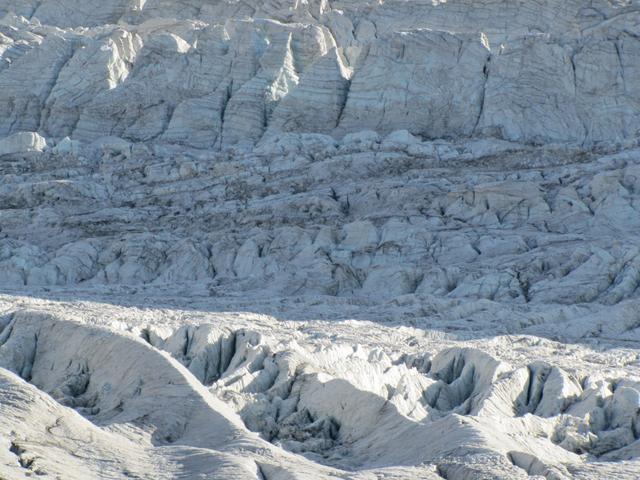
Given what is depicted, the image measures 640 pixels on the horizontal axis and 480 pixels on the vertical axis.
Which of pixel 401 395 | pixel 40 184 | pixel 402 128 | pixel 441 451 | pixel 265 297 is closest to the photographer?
pixel 441 451

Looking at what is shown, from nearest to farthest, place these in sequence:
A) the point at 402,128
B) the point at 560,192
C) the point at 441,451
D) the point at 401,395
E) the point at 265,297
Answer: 1. the point at 441,451
2. the point at 401,395
3. the point at 265,297
4. the point at 560,192
5. the point at 402,128

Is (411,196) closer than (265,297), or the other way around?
(265,297)

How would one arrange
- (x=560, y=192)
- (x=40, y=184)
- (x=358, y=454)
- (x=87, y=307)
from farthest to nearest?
1. (x=40, y=184)
2. (x=560, y=192)
3. (x=87, y=307)
4. (x=358, y=454)

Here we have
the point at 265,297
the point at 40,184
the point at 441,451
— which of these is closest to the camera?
the point at 441,451

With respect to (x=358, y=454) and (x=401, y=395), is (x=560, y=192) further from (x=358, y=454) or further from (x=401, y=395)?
(x=358, y=454)

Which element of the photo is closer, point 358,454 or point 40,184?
point 358,454

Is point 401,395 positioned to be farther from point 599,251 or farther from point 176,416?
point 599,251

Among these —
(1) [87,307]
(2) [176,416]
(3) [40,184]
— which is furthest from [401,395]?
(3) [40,184]

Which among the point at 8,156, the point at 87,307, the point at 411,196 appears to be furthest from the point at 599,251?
the point at 8,156

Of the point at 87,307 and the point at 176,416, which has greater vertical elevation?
the point at 176,416
